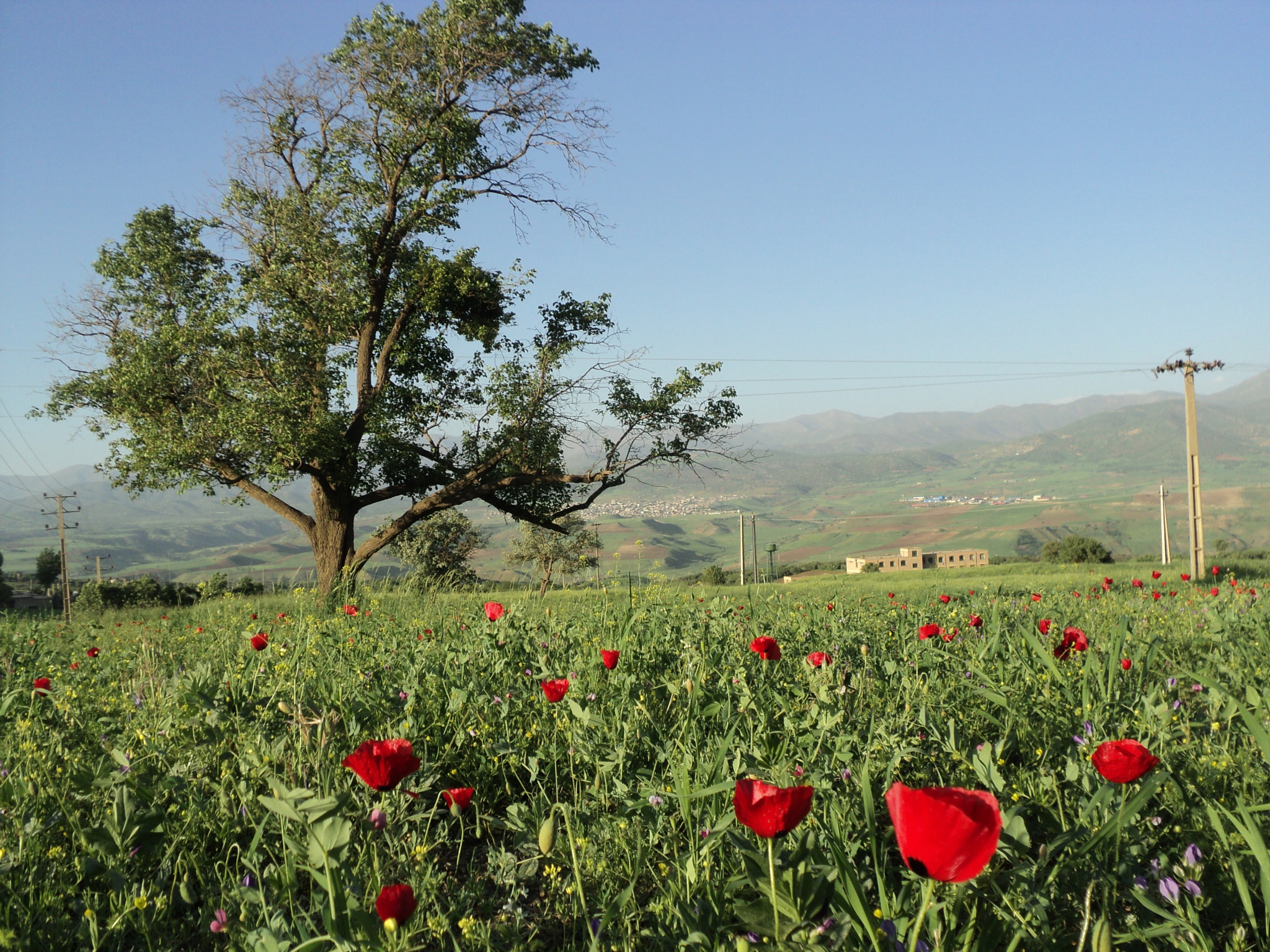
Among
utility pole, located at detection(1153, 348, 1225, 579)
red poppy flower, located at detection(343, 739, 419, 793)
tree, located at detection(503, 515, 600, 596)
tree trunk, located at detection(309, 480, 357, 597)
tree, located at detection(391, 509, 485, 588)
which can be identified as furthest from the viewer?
tree, located at detection(503, 515, 600, 596)

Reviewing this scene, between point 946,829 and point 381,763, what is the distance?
40.0 inches

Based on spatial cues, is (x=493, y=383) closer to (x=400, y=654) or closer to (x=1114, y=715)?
(x=400, y=654)

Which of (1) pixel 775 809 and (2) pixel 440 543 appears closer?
(1) pixel 775 809

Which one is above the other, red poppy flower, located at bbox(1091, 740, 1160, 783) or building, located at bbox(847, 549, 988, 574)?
red poppy flower, located at bbox(1091, 740, 1160, 783)

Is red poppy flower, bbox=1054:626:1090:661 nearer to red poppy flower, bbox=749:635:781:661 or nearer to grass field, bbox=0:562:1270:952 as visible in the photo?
grass field, bbox=0:562:1270:952

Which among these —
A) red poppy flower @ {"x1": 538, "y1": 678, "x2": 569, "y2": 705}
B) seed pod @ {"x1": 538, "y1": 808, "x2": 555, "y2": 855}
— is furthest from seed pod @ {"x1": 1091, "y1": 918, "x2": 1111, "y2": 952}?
red poppy flower @ {"x1": 538, "y1": 678, "x2": 569, "y2": 705}

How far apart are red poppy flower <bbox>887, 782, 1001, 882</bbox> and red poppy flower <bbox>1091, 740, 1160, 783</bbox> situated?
0.67 metres

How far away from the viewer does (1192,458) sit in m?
24.4

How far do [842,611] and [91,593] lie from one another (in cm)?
3689

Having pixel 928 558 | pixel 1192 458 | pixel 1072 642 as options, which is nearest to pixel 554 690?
pixel 1072 642

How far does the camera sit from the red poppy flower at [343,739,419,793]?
4.55ft

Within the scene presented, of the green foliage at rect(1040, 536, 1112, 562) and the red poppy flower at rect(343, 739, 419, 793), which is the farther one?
the green foliage at rect(1040, 536, 1112, 562)

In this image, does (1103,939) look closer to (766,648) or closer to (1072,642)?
(766,648)

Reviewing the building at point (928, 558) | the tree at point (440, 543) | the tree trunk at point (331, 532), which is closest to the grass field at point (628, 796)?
the tree trunk at point (331, 532)
